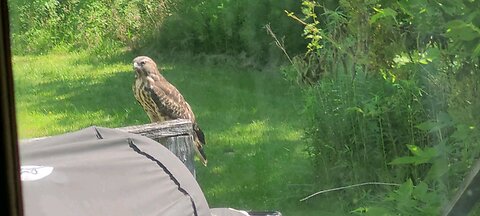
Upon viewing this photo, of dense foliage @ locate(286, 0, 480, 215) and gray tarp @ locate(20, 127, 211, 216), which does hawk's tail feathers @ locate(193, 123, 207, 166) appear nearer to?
dense foliage @ locate(286, 0, 480, 215)

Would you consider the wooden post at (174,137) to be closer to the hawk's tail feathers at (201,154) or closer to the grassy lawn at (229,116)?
the grassy lawn at (229,116)

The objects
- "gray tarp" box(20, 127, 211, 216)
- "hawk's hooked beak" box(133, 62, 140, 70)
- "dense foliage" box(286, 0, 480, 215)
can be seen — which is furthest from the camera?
"hawk's hooked beak" box(133, 62, 140, 70)

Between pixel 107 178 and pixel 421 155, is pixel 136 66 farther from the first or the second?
pixel 107 178

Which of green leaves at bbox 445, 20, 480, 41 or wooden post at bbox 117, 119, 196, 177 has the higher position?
green leaves at bbox 445, 20, 480, 41

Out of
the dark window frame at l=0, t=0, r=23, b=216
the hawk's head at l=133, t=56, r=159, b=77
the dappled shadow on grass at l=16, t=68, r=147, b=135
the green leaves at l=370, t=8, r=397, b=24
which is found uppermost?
the dark window frame at l=0, t=0, r=23, b=216

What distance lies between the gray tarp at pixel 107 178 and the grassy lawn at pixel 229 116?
2.62 ft

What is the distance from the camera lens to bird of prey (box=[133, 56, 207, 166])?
10.3 feet

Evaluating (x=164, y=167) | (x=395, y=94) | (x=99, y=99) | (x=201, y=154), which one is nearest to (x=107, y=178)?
(x=164, y=167)

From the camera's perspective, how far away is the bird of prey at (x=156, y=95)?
3149 mm

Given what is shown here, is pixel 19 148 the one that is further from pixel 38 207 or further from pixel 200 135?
pixel 200 135

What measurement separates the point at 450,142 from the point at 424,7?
13.2 inches

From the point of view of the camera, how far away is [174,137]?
7.98 ft

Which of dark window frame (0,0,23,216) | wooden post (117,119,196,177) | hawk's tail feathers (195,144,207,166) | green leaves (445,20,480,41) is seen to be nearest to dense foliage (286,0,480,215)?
green leaves (445,20,480,41)

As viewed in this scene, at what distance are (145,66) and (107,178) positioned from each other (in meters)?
1.71
